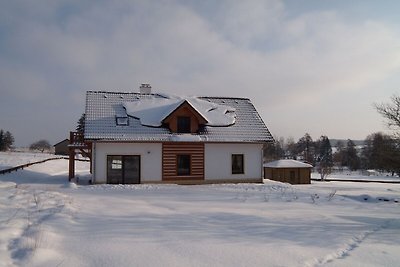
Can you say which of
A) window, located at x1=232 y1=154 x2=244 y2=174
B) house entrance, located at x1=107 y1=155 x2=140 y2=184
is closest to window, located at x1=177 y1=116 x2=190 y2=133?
house entrance, located at x1=107 y1=155 x2=140 y2=184

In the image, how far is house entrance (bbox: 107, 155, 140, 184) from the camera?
22.5 metres

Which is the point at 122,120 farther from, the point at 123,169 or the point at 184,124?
the point at 184,124

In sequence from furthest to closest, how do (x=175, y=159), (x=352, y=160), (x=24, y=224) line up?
(x=352, y=160)
(x=175, y=159)
(x=24, y=224)

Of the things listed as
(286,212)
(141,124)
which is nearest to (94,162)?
(141,124)

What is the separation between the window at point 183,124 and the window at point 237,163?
11.7 feet

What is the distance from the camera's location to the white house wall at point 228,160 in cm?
2411

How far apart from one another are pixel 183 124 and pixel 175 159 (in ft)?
7.80

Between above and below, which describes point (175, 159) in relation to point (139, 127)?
below

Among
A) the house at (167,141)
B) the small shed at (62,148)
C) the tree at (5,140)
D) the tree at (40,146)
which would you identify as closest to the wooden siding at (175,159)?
the house at (167,141)

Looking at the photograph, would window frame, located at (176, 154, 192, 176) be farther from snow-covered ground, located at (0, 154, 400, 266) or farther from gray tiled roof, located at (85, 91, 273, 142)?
snow-covered ground, located at (0, 154, 400, 266)

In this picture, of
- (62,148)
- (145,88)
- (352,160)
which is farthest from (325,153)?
(145,88)

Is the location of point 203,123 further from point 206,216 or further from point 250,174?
point 206,216

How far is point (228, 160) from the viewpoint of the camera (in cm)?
2445

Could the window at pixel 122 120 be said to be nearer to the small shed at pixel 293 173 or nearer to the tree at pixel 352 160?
the small shed at pixel 293 173
